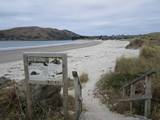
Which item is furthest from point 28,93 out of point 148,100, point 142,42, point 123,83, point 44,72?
point 142,42

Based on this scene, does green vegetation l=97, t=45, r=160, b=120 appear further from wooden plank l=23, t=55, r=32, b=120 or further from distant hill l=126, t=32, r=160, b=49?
distant hill l=126, t=32, r=160, b=49

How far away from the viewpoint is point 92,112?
25.3 ft

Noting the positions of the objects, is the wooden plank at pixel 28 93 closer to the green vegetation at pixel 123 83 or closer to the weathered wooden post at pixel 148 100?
the green vegetation at pixel 123 83

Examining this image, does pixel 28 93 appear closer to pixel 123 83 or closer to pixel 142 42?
pixel 123 83

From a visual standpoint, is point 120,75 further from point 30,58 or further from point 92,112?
point 30,58

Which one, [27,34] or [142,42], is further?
[27,34]

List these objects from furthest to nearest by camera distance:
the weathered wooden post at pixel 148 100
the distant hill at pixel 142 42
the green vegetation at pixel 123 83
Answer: the distant hill at pixel 142 42 < the green vegetation at pixel 123 83 < the weathered wooden post at pixel 148 100

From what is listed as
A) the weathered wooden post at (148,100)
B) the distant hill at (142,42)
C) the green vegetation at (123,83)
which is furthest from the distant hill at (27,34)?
the weathered wooden post at (148,100)

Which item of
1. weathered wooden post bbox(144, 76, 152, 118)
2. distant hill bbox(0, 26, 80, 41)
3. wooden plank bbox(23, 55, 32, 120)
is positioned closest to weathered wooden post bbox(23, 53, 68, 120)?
wooden plank bbox(23, 55, 32, 120)

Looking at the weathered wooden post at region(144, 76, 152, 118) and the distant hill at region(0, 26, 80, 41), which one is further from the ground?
the weathered wooden post at region(144, 76, 152, 118)

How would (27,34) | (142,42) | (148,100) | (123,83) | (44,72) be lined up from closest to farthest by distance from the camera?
1. (44,72)
2. (148,100)
3. (123,83)
4. (142,42)
5. (27,34)

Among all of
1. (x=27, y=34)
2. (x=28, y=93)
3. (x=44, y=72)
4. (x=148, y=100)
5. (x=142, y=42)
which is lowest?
(x=27, y=34)

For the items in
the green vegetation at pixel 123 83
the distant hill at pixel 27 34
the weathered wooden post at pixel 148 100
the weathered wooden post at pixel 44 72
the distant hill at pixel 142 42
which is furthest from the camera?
the distant hill at pixel 27 34

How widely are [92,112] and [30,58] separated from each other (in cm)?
237
